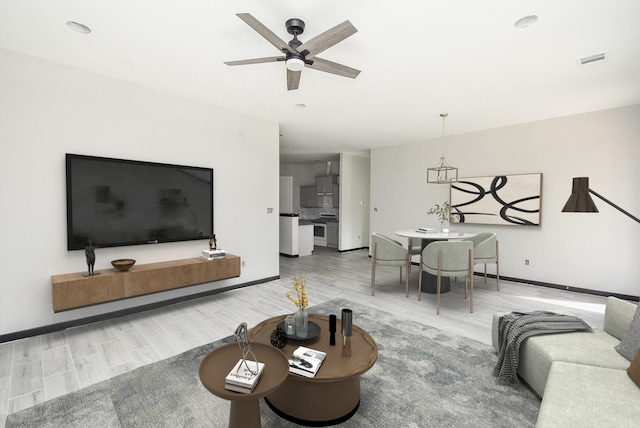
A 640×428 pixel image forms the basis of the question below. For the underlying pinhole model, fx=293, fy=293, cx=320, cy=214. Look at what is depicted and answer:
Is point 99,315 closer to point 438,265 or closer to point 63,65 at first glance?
point 63,65

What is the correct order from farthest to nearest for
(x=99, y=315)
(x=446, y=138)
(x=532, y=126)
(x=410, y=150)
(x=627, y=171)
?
(x=410, y=150)
(x=446, y=138)
(x=532, y=126)
(x=627, y=171)
(x=99, y=315)

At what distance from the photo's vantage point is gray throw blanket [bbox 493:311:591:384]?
2.16m

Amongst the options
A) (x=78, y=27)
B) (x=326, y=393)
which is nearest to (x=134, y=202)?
(x=78, y=27)

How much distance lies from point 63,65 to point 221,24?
2024 millimetres

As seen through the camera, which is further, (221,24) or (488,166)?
(488,166)

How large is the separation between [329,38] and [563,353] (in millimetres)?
2602

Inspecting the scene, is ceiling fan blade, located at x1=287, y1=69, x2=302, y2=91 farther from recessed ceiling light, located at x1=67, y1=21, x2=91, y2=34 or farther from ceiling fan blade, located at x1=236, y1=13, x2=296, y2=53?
recessed ceiling light, located at x1=67, y1=21, x2=91, y2=34

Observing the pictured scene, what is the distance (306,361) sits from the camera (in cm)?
183

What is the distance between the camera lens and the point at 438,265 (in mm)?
3750

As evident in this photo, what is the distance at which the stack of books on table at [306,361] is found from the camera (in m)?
1.75

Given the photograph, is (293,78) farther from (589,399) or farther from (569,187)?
(569,187)

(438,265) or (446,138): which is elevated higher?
(446,138)

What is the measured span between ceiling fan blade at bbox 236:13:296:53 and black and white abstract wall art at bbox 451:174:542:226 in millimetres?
4632

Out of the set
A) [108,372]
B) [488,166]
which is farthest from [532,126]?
[108,372]
